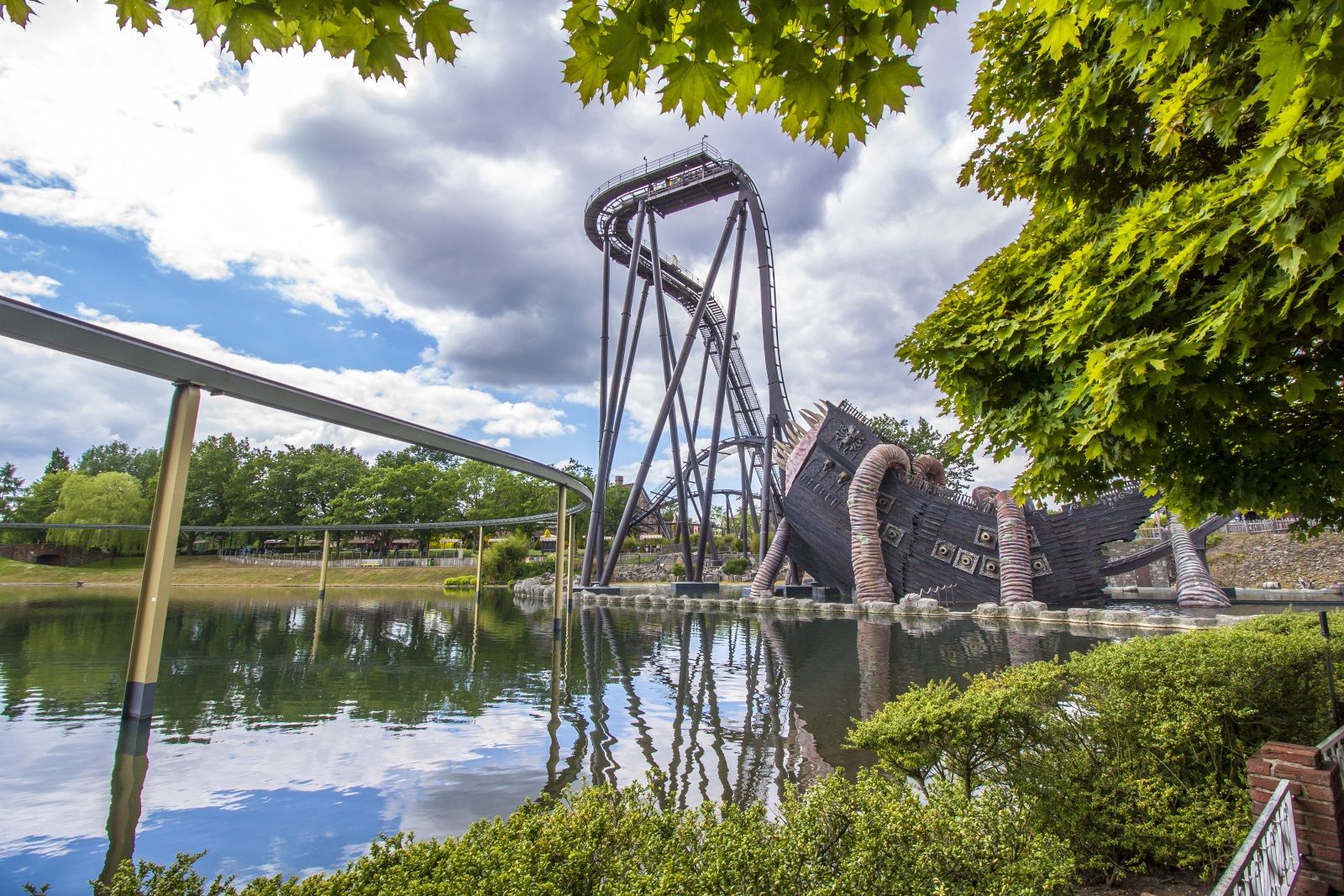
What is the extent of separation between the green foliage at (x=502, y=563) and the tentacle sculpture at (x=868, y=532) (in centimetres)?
2945

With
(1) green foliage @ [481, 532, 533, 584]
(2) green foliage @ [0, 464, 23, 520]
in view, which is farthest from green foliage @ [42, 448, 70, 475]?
(1) green foliage @ [481, 532, 533, 584]

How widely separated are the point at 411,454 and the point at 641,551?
27.7m

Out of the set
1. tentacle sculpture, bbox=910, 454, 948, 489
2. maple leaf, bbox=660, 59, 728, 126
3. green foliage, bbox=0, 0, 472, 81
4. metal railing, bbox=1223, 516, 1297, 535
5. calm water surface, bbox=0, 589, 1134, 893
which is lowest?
calm water surface, bbox=0, 589, 1134, 893

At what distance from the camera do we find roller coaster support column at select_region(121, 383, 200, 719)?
788 cm

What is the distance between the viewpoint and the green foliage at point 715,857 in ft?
7.36

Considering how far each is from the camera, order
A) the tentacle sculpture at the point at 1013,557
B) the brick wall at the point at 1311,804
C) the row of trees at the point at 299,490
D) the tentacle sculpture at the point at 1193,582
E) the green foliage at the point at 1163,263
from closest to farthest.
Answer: the green foliage at the point at 1163,263 < the brick wall at the point at 1311,804 < the tentacle sculpture at the point at 1013,557 < the tentacle sculpture at the point at 1193,582 < the row of trees at the point at 299,490

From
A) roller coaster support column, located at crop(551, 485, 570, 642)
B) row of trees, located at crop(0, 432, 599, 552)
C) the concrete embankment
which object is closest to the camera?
the concrete embankment

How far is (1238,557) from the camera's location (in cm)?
3600

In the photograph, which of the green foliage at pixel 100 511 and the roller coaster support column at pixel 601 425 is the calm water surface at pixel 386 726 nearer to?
the roller coaster support column at pixel 601 425

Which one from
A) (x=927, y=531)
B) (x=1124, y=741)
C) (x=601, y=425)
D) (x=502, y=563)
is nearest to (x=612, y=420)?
(x=601, y=425)

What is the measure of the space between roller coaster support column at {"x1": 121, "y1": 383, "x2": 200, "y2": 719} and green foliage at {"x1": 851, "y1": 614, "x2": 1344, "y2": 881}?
27.2ft

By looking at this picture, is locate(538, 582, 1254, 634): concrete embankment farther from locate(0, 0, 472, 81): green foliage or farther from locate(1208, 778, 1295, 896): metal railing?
locate(0, 0, 472, 81): green foliage

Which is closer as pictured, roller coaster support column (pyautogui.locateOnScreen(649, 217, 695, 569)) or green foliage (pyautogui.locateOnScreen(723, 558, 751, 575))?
roller coaster support column (pyautogui.locateOnScreen(649, 217, 695, 569))

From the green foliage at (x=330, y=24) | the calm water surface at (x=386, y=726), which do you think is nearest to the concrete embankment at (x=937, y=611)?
the calm water surface at (x=386, y=726)
